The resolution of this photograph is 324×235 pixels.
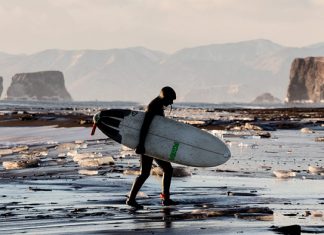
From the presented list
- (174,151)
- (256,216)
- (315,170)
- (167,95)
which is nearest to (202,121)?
(315,170)

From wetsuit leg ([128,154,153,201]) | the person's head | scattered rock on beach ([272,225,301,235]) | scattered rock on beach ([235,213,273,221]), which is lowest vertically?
scattered rock on beach ([235,213,273,221])

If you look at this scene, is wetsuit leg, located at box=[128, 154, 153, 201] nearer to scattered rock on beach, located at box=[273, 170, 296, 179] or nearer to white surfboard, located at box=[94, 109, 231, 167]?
white surfboard, located at box=[94, 109, 231, 167]

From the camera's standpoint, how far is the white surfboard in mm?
15070

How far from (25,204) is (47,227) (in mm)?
3071

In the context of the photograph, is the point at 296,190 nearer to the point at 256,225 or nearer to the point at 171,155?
the point at 171,155

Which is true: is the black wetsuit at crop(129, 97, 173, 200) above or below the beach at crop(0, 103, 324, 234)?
above

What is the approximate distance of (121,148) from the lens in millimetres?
31797

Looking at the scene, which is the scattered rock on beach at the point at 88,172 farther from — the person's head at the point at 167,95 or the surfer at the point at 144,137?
the person's head at the point at 167,95

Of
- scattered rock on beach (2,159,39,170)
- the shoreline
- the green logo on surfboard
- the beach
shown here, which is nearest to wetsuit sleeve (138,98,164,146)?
the green logo on surfboard

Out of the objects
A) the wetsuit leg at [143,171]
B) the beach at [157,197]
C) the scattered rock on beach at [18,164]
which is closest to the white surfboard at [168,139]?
the wetsuit leg at [143,171]

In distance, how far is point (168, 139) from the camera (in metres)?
15.2

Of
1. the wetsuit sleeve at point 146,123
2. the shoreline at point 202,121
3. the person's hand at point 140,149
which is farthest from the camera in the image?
the shoreline at point 202,121

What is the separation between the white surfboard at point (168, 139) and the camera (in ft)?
49.4

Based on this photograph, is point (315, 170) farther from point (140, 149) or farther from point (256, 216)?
point (256, 216)
